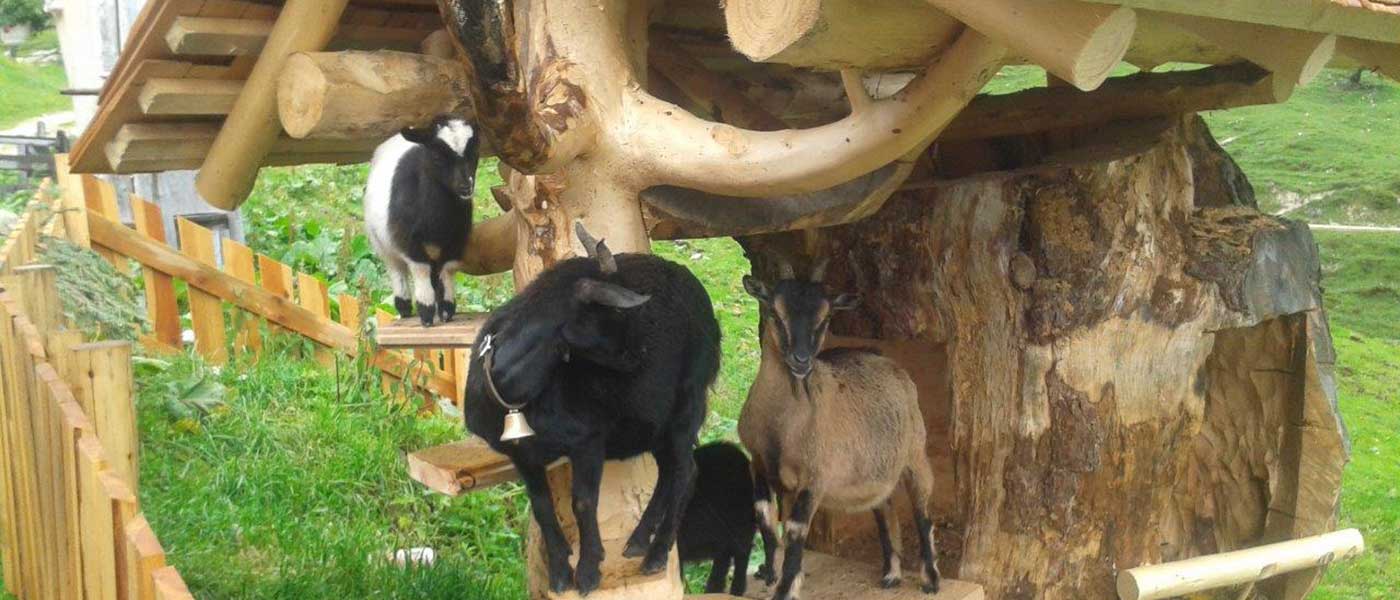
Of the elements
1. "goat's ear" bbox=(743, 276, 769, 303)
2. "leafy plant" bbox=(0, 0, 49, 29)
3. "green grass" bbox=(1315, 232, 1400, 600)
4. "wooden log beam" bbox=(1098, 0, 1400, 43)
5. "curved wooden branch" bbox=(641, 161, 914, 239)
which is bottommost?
"green grass" bbox=(1315, 232, 1400, 600)

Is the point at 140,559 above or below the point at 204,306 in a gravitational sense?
→ above

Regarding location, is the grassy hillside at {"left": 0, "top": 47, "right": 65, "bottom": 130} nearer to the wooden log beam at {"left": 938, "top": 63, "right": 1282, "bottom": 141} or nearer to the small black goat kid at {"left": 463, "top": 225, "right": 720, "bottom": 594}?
the wooden log beam at {"left": 938, "top": 63, "right": 1282, "bottom": 141}

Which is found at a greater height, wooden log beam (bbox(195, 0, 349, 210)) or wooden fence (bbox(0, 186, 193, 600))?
wooden log beam (bbox(195, 0, 349, 210))

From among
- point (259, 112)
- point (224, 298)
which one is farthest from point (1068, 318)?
point (224, 298)

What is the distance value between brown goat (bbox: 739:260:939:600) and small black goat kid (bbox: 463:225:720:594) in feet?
2.19

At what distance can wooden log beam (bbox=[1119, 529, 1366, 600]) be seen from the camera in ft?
16.8

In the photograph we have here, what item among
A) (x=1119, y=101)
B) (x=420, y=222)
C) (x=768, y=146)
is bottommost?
(x=420, y=222)

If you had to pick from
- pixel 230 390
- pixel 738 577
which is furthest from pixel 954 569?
pixel 230 390

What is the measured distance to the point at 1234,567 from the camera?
538 centimetres

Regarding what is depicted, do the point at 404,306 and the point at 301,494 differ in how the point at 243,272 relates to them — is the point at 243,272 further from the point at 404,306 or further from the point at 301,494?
the point at 404,306

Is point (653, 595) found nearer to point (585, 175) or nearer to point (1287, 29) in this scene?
point (585, 175)

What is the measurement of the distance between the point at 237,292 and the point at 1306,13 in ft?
20.9

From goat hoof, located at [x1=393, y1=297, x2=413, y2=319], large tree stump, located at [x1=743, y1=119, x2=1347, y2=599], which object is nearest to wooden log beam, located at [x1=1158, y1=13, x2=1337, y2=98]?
large tree stump, located at [x1=743, y1=119, x2=1347, y2=599]

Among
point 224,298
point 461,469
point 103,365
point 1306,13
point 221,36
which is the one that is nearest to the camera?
point 1306,13
